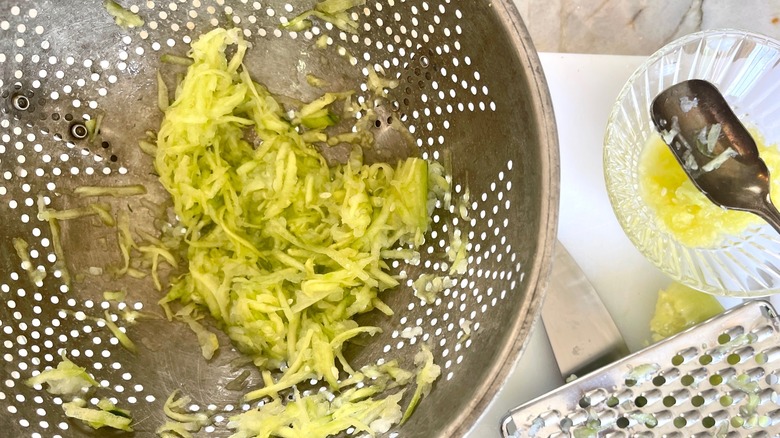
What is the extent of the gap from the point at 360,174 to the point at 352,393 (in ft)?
1.30

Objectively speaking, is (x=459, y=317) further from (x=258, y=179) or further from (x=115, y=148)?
(x=115, y=148)

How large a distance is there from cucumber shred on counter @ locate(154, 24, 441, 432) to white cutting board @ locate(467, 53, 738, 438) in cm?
34

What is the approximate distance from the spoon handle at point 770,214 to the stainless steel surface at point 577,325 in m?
0.31

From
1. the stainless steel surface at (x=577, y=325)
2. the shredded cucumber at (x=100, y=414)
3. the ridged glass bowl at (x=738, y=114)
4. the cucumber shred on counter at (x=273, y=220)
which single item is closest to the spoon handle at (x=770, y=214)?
the ridged glass bowl at (x=738, y=114)

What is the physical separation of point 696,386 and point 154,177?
110cm

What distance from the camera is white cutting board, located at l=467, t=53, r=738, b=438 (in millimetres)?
1222

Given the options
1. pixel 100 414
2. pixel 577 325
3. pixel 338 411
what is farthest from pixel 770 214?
pixel 100 414

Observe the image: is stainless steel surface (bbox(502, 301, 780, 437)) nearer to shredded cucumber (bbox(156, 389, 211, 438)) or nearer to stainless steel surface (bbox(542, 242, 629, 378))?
stainless steel surface (bbox(542, 242, 629, 378))

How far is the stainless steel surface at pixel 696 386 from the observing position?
1.12m

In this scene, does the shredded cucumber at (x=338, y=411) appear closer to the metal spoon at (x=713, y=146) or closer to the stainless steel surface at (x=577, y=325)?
the stainless steel surface at (x=577, y=325)

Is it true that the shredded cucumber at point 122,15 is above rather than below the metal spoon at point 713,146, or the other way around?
below

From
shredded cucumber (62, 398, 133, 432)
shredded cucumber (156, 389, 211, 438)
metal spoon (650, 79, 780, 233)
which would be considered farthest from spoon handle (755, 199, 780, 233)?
shredded cucumber (62, 398, 133, 432)

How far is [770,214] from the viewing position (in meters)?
1.05

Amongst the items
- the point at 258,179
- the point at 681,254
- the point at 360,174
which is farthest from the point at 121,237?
the point at 681,254
